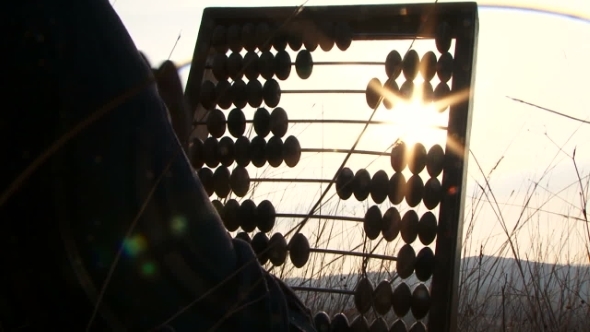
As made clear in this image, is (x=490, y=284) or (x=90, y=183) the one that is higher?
(x=90, y=183)

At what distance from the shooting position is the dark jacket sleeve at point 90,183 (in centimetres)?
97

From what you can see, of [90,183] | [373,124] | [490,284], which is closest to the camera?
[90,183]

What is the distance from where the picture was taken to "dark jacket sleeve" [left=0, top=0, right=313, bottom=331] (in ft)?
3.19

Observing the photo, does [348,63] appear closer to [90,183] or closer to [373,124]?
[373,124]

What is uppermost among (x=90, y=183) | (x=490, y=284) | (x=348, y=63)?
(x=348, y=63)

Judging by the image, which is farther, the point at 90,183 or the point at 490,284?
the point at 490,284

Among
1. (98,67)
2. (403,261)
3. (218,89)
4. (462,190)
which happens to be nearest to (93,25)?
(98,67)

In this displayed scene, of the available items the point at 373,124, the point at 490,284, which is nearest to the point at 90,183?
the point at 373,124

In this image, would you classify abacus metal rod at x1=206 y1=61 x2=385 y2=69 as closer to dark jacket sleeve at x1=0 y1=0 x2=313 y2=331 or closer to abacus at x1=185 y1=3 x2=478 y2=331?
abacus at x1=185 y1=3 x2=478 y2=331

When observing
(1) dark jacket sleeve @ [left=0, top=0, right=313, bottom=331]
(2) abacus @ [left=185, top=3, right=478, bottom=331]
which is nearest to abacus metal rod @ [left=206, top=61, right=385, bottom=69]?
(2) abacus @ [left=185, top=3, right=478, bottom=331]

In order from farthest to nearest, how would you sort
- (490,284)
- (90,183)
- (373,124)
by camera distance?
1. (490,284)
2. (373,124)
3. (90,183)

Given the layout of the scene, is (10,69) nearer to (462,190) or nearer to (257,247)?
(462,190)

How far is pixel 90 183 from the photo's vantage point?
0.99 metres

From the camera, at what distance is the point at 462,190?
231cm
